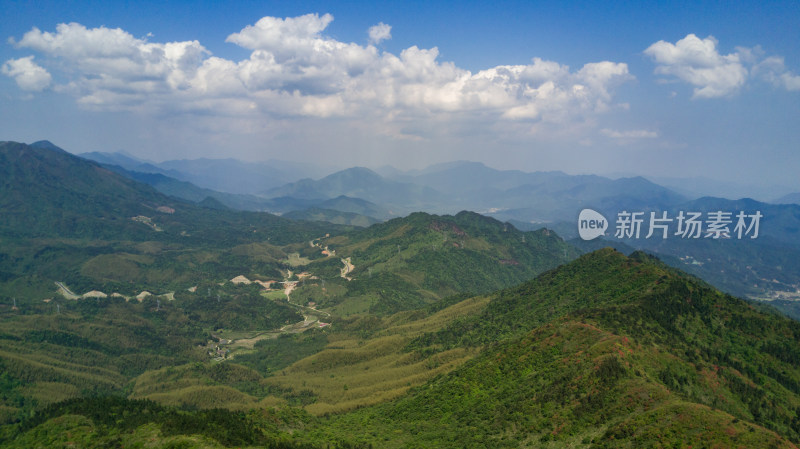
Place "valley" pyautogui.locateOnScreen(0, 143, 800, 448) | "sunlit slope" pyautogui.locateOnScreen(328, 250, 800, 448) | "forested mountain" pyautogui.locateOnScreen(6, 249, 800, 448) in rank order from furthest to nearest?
1. "valley" pyautogui.locateOnScreen(0, 143, 800, 448)
2. "forested mountain" pyautogui.locateOnScreen(6, 249, 800, 448)
3. "sunlit slope" pyautogui.locateOnScreen(328, 250, 800, 448)

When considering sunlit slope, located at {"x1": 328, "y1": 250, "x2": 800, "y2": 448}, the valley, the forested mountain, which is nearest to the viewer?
sunlit slope, located at {"x1": 328, "y1": 250, "x2": 800, "y2": 448}

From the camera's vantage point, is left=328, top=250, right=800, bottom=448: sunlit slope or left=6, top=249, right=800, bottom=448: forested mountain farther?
left=6, top=249, right=800, bottom=448: forested mountain

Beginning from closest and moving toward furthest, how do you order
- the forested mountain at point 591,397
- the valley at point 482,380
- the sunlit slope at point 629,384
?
the sunlit slope at point 629,384
the forested mountain at point 591,397
the valley at point 482,380

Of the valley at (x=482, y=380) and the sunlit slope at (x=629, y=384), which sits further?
the valley at (x=482, y=380)

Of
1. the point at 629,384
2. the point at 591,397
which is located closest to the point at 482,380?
the point at 591,397

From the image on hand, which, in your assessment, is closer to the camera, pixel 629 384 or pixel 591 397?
pixel 629 384

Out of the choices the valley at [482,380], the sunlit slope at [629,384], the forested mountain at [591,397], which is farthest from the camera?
the valley at [482,380]

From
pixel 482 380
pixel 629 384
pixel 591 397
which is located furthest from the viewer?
pixel 482 380

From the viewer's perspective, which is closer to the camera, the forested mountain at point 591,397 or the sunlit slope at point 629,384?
the sunlit slope at point 629,384

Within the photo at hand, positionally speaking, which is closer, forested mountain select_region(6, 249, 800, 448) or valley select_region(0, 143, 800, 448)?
forested mountain select_region(6, 249, 800, 448)

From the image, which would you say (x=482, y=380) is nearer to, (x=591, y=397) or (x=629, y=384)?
(x=591, y=397)

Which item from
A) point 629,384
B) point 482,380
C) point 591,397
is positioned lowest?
point 482,380

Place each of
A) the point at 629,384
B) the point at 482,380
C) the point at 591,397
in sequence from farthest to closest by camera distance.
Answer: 1. the point at 482,380
2. the point at 591,397
3. the point at 629,384
